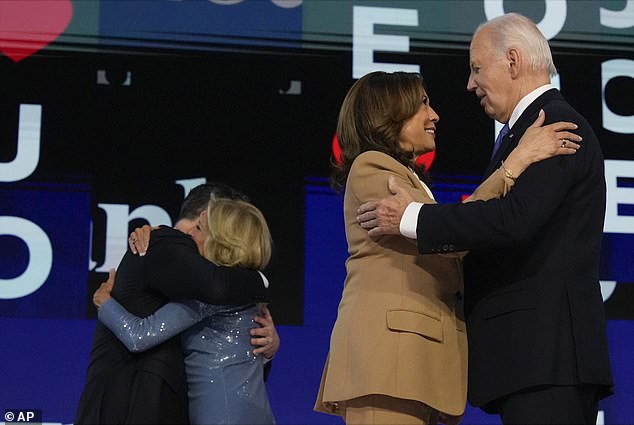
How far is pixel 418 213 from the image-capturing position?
2.28m

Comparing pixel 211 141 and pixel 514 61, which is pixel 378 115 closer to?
pixel 514 61

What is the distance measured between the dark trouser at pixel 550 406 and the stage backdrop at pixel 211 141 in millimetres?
1989

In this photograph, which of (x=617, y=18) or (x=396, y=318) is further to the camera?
(x=617, y=18)

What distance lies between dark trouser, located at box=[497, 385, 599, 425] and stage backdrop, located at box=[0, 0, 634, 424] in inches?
78.3

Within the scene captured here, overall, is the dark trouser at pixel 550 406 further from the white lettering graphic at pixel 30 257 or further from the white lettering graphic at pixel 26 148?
the white lettering graphic at pixel 26 148

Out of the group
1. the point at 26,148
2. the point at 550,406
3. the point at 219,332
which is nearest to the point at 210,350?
the point at 219,332

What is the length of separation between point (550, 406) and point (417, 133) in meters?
0.81

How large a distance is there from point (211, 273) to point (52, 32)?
76.9 inches

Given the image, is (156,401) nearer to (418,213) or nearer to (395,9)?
(418,213)

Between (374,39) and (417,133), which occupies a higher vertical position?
(374,39)

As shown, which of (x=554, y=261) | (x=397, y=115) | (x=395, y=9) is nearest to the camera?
(x=554, y=261)

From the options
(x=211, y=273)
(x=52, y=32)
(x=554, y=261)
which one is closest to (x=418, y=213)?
(x=554, y=261)

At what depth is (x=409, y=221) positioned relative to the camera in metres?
2.28

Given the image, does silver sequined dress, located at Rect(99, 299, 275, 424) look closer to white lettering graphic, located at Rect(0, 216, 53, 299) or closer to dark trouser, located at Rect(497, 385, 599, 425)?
dark trouser, located at Rect(497, 385, 599, 425)
